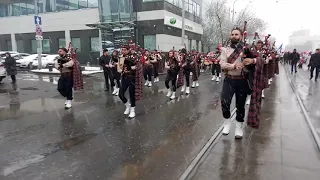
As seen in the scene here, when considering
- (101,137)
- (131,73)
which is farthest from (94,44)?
(101,137)

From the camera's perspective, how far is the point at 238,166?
3959 millimetres

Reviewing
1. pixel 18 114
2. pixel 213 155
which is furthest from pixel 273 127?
pixel 18 114

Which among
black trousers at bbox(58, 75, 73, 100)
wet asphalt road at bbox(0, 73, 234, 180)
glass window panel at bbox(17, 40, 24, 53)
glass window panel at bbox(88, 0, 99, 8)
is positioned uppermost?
glass window panel at bbox(88, 0, 99, 8)

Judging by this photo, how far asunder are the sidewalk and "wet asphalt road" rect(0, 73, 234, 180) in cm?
44

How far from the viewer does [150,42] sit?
2703cm

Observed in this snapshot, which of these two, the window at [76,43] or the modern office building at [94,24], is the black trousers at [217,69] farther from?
the window at [76,43]

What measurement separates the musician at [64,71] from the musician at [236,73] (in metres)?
4.57

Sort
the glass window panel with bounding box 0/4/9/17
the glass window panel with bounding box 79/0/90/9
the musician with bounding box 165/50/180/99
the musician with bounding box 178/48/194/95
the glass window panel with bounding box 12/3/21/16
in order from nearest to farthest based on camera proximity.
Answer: the musician with bounding box 165/50/180/99, the musician with bounding box 178/48/194/95, the glass window panel with bounding box 79/0/90/9, the glass window panel with bounding box 12/3/21/16, the glass window panel with bounding box 0/4/9/17

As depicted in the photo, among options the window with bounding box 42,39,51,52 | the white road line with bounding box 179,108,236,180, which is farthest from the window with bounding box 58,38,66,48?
the white road line with bounding box 179,108,236,180

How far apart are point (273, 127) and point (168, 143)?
2.48m

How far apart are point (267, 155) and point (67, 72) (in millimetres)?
5821

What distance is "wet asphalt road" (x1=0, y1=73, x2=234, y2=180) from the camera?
3.96 m

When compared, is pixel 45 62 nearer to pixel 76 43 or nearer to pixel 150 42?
pixel 76 43

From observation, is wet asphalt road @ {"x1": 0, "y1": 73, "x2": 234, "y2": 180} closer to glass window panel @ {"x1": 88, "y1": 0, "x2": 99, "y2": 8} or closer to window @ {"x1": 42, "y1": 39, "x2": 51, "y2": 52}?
glass window panel @ {"x1": 88, "y1": 0, "x2": 99, "y2": 8}
